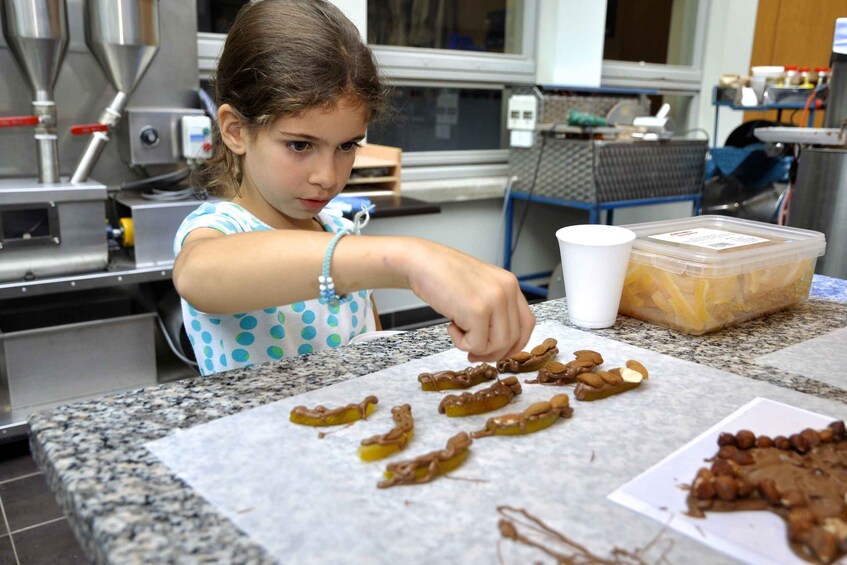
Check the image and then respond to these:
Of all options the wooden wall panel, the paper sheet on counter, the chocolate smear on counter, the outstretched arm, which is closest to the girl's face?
the outstretched arm

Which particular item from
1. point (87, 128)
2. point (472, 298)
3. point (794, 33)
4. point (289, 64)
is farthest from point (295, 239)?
point (794, 33)

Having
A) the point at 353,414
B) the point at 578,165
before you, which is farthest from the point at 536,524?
the point at 578,165

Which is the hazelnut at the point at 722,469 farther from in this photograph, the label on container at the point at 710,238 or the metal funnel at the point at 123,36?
the metal funnel at the point at 123,36

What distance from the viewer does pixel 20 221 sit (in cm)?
156

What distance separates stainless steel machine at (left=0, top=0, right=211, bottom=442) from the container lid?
4.00ft

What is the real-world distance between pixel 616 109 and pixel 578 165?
22.0 inches

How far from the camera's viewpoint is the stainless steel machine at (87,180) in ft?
5.22

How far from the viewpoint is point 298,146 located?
2.87ft

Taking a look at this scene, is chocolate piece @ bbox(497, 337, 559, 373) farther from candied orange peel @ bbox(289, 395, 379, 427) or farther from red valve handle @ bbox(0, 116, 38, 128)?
red valve handle @ bbox(0, 116, 38, 128)

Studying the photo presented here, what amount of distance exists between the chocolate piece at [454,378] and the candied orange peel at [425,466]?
5.7 inches

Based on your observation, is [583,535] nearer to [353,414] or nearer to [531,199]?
[353,414]

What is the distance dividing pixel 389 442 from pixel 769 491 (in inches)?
11.6

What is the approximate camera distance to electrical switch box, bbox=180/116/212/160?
A: 1.79m

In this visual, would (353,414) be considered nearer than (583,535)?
No
